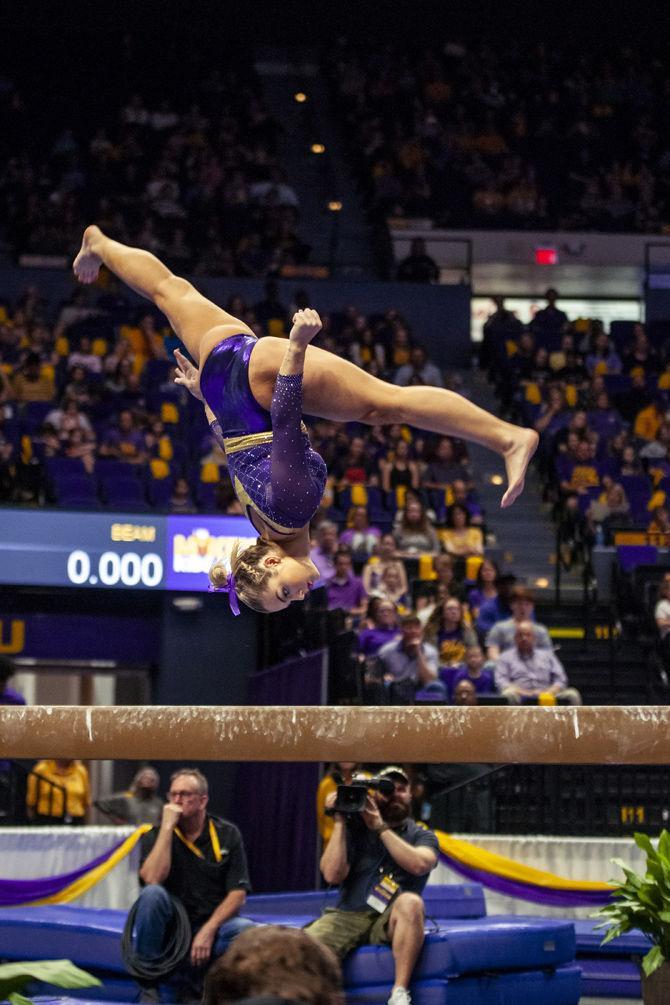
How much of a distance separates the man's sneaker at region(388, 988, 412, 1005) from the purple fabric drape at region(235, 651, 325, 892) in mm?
3184

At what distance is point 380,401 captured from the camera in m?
4.50

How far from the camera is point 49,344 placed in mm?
14930

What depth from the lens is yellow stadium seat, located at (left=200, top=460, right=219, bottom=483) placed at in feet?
43.2

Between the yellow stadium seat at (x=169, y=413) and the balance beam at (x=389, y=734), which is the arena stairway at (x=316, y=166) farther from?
the balance beam at (x=389, y=734)

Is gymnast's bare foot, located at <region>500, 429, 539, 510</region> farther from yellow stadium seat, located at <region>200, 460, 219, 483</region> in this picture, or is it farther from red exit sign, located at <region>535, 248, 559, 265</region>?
red exit sign, located at <region>535, 248, 559, 265</region>

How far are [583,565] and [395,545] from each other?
2.27m

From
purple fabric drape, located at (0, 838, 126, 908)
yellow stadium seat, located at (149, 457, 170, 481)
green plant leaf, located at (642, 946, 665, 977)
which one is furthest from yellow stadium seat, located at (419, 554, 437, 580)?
green plant leaf, located at (642, 946, 665, 977)

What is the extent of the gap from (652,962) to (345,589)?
18.5 feet

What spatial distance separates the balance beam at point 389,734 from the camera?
14.3 feet

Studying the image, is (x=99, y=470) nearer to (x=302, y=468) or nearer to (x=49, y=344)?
(x=49, y=344)

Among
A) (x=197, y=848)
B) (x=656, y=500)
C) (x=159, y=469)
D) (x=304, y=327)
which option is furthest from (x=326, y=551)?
(x=304, y=327)

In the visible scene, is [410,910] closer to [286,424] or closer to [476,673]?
[286,424]

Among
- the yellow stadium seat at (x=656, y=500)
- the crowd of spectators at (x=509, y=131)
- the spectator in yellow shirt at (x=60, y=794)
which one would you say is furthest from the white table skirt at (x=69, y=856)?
the crowd of spectators at (x=509, y=131)

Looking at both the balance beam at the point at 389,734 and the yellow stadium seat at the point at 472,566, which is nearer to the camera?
the balance beam at the point at 389,734
